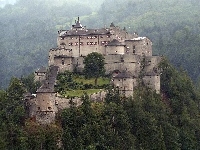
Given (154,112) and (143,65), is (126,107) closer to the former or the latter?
(154,112)

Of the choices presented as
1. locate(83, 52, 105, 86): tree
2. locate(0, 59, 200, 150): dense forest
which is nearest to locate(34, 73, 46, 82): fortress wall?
Answer: locate(0, 59, 200, 150): dense forest

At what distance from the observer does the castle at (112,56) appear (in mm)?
65963

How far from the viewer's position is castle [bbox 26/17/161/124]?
2597 inches

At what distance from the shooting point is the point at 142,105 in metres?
Result: 64.4

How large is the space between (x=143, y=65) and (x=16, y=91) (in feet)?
69.6

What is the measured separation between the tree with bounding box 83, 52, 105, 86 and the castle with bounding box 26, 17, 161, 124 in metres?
1.50

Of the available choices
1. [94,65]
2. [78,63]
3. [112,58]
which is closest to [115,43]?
[112,58]

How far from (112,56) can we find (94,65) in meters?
3.33

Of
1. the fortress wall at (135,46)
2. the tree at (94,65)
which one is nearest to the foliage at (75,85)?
the tree at (94,65)

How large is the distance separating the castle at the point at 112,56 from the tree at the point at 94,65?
59.1 inches

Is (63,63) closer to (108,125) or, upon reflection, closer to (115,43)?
(115,43)

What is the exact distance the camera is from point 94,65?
2682 inches

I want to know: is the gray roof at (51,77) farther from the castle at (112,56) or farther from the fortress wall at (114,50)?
the fortress wall at (114,50)

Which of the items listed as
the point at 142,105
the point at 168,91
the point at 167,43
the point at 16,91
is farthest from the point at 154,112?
the point at 167,43
